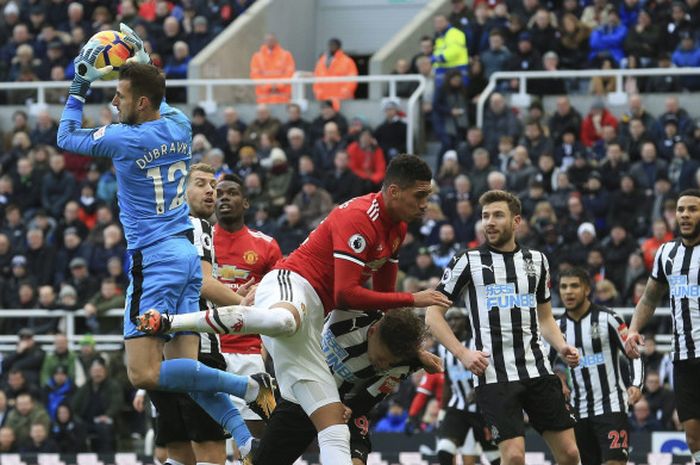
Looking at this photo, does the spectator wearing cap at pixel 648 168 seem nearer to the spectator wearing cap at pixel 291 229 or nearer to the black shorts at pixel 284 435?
the spectator wearing cap at pixel 291 229

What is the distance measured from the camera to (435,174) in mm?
22219

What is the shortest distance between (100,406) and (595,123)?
25.4 feet

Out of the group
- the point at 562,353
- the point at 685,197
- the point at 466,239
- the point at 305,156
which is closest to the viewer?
the point at 562,353

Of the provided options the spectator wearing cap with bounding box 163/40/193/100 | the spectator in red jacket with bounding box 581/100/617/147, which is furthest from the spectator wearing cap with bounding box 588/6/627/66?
the spectator wearing cap with bounding box 163/40/193/100

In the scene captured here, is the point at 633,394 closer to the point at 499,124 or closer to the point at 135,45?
the point at 135,45

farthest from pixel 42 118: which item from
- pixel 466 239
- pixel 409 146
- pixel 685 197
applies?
pixel 685 197

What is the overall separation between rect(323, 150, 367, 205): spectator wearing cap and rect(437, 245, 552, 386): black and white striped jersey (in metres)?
10.1

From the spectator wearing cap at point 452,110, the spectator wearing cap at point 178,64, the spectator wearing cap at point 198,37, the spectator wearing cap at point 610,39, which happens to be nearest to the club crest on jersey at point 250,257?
the spectator wearing cap at point 452,110

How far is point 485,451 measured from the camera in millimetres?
14703

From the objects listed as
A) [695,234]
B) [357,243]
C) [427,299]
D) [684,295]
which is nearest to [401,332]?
[427,299]

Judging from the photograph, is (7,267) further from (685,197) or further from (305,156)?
(685,197)

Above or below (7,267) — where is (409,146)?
above

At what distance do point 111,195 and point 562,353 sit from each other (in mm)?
13492

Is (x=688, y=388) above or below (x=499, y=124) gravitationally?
below
